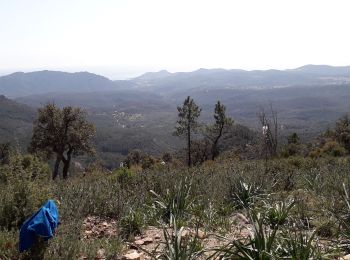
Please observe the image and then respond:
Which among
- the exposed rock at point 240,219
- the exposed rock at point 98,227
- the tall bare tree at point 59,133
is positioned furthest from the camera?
the tall bare tree at point 59,133

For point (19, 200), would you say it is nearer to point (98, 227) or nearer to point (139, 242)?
point (98, 227)

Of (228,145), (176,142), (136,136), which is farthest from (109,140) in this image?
(228,145)

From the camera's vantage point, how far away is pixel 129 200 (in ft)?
20.3

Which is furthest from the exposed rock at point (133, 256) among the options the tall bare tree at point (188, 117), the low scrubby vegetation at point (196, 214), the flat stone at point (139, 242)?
the tall bare tree at point (188, 117)

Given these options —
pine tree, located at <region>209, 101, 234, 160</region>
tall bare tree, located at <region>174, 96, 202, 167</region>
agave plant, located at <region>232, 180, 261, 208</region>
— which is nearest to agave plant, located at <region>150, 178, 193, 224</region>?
agave plant, located at <region>232, 180, 261, 208</region>


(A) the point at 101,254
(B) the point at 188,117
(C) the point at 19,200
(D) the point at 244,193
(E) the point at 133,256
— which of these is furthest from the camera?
(B) the point at 188,117

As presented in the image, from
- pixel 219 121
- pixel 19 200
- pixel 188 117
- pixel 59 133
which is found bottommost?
pixel 219 121

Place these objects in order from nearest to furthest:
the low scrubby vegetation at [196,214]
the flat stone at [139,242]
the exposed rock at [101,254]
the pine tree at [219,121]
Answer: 1. the low scrubby vegetation at [196,214]
2. the exposed rock at [101,254]
3. the flat stone at [139,242]
4. the pine tree at [219,121]

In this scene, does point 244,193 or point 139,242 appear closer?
point 139,242

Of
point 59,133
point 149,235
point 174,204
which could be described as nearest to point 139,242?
point 149,235

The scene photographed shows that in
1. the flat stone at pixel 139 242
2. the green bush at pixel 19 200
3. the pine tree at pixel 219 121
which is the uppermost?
the green bush at pixel 19 200

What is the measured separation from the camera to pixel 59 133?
1283 inches

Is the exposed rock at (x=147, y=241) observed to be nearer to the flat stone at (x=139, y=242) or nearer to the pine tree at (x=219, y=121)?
the flat stone at (x=139, y=242)

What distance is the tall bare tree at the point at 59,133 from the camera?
32.6 meters
